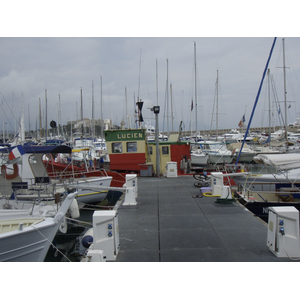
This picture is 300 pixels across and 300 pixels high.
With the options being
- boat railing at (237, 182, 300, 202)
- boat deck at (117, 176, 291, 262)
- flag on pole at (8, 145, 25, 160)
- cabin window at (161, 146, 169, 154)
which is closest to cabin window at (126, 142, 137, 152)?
cabin window at (161, 146, 169, 154)

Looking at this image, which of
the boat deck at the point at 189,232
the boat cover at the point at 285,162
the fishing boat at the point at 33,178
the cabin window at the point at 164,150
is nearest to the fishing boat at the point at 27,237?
the fishing boat at the point at 33,178

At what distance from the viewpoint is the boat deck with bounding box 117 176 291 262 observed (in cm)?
538

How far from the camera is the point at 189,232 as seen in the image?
22.3ft

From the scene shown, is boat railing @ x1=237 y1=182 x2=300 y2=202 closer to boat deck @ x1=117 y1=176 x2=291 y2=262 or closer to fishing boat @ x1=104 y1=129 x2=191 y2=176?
boat deck @ x1=117 y1=176 x2=291 y2=262

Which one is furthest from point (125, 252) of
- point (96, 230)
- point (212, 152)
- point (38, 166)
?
point (212, 152)

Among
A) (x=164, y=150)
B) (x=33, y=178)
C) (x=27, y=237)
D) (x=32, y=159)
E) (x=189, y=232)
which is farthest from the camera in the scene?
(x=164, y=150)

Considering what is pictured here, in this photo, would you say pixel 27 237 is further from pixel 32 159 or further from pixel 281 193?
pixel 281 193

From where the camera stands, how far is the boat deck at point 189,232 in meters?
5.38

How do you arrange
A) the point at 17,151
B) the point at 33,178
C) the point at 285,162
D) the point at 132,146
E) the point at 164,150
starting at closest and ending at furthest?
the point at 17,151
the point at 285,162
the point at 33,178
the point at 132,146
the point at 164,150

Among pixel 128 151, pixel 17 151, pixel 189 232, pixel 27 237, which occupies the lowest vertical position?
pixel 189 232

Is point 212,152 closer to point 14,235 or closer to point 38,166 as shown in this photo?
point 38,166

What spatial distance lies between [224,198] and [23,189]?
7548mm

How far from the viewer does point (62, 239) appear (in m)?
10.6

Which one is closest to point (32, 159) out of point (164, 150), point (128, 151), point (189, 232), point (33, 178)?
point (33, 178)
